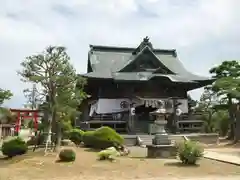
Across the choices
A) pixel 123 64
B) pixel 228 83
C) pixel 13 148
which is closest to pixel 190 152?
pixel 13 148

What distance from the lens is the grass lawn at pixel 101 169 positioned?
1138cm

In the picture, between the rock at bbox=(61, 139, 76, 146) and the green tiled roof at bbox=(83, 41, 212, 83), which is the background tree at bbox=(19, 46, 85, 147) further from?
the green tiled roof at bbox=(83, 41, 212, 83)

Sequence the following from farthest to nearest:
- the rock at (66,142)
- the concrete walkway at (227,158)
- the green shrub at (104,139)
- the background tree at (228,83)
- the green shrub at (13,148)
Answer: the background tree at (228,83), the rock at (66,142), the green shrub at (104,139), the green shrub at (13,148), the concrete walkway at (227,158)

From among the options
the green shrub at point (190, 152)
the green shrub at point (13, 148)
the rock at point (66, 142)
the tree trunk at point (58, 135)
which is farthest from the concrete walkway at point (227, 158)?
the green shrub at point (13, 148)

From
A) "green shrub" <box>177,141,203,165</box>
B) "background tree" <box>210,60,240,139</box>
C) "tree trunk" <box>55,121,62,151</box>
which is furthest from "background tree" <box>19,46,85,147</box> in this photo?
"background tree" <box>210,60,240,139</box>

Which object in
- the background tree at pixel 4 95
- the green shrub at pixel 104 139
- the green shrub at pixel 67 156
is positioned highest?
the background tree at pixel 4 95

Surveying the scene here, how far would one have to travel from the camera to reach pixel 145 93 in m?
31.5

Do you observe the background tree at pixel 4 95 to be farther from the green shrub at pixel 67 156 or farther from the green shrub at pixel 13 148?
the green shrub at pixel 67 156

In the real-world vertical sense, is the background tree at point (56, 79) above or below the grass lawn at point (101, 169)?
above

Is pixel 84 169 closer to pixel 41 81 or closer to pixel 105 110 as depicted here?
pixel 41 81

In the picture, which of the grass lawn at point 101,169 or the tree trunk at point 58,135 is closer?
the grass lawn at point 101,169

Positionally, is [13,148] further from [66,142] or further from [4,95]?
[66,142]

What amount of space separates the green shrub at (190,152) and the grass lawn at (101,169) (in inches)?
15.2

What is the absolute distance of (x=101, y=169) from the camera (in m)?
12.6
